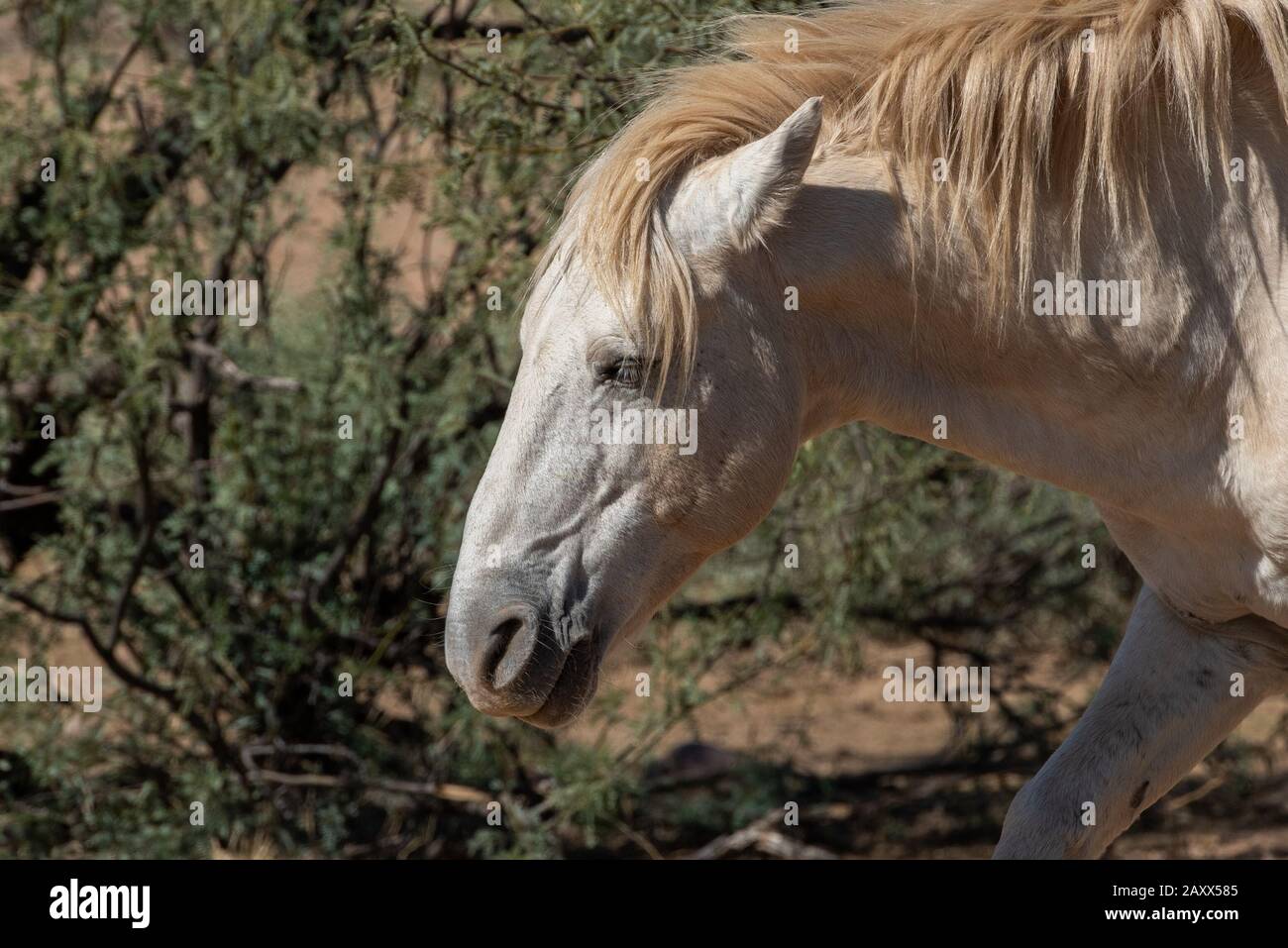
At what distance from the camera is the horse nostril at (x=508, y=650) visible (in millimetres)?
2133

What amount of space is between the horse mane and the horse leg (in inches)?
31.3

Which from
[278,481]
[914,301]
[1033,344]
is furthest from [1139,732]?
[278,481]

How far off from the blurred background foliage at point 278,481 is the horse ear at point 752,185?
1837mm

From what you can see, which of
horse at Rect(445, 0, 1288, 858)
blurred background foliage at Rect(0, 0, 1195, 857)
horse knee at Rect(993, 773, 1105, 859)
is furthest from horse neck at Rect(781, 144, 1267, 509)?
blurred background foliage at Rect(0, 0, 1195, 857)

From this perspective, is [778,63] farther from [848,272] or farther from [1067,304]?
[1067,304]

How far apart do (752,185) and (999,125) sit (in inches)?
17.1

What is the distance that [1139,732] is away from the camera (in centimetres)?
242

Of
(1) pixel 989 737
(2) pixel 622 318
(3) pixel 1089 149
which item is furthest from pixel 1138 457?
(1) pixel 989 737

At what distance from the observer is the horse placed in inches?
84.8

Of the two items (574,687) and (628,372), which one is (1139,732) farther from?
(628,372)

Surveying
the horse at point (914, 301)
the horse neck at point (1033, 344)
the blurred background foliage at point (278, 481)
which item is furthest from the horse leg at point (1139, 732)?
the blurred background foliage at point (278, 481)

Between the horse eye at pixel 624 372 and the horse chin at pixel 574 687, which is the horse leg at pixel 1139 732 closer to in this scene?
the horse chin at pixel 574 687

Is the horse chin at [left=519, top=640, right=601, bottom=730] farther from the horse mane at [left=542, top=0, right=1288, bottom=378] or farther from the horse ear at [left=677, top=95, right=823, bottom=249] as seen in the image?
the horse ear at [left=677, top=95, right=823, bottom=249]

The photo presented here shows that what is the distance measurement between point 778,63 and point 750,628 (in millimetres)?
2713
